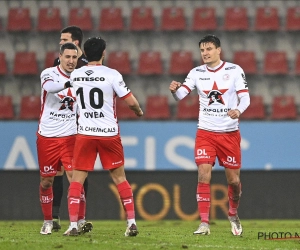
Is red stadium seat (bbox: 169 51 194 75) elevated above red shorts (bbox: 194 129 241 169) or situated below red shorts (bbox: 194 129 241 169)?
above

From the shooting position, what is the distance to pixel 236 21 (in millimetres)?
17047

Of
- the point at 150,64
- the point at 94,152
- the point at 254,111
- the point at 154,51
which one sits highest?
the point at 154,51

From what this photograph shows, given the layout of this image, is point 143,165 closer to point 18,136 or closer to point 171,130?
point 171,130

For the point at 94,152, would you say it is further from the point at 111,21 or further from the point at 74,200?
the point at 111,21

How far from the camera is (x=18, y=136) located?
13375 mm

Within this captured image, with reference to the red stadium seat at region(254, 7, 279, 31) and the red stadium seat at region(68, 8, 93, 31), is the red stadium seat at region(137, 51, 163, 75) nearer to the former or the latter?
the red stadium seat at region(68, 8, 93, 31)

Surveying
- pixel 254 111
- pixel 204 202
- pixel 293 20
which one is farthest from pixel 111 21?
pixel 204 202

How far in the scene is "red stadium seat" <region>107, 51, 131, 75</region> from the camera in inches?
649

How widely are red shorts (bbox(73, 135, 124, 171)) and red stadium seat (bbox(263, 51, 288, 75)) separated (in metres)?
9.87

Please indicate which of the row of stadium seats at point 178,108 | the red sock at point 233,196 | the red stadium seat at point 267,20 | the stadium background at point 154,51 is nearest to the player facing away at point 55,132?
the red sock at point 233,196

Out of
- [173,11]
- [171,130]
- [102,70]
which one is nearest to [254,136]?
[171,130]

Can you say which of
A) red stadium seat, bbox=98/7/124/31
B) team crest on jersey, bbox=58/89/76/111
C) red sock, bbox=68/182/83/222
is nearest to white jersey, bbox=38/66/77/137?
team crest on jersey, bbox=58/89/76/111

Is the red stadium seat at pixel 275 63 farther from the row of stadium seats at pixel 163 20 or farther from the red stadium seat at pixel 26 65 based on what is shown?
the red stadium seat at pixel 26 65

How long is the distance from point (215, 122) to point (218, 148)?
10.9 inches
